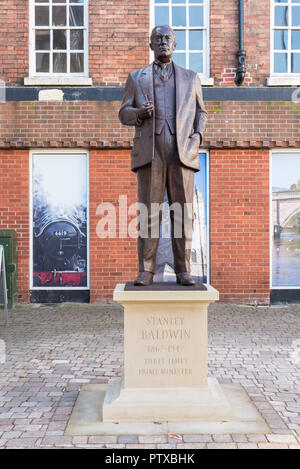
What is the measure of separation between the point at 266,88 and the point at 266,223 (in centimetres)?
269

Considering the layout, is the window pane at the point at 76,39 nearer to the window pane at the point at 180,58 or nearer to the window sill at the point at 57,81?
the window sill at the point at 57,81

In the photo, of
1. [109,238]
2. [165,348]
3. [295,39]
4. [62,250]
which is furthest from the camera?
[295,39]

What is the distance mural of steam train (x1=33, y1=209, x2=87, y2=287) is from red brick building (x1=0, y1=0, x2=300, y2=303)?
2 cm

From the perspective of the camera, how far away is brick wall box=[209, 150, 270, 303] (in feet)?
31.4

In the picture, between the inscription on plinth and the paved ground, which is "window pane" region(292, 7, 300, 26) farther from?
the inscription on plinth

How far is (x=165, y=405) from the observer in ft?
13.5

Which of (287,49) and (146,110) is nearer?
(146,110)

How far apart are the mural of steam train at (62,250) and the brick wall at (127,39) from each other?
2875 mm

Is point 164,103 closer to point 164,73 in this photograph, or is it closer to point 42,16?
point 164,73

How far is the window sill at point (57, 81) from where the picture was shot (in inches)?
374

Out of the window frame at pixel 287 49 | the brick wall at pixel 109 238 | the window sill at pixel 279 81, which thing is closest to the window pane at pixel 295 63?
the window frame at pixel 287 49

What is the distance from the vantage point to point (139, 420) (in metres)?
4.09

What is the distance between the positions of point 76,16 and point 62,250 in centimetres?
481

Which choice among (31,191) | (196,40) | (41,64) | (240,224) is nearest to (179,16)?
(196,40)
